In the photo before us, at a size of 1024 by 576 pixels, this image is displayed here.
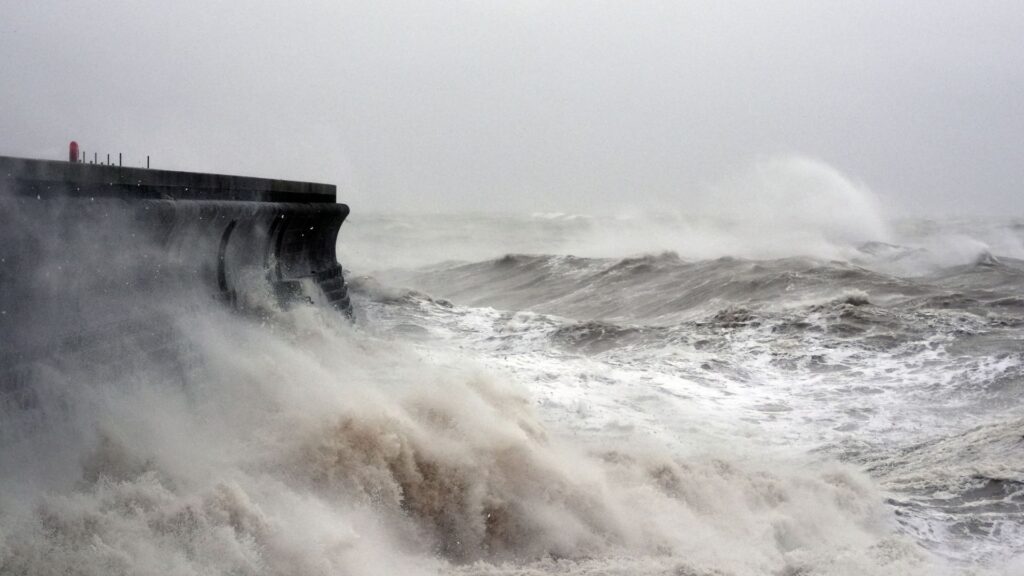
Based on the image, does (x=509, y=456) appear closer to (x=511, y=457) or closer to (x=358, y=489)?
(x=511, y=457)

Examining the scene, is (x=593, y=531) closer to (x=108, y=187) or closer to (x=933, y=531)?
(x=933, y=531)

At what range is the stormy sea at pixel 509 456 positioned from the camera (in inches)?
138

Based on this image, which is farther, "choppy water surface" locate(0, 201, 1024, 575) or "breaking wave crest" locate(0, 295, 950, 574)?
"choppy water surface" locate(0, 201, 1024, 575)

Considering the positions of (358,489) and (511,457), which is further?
(511,457)

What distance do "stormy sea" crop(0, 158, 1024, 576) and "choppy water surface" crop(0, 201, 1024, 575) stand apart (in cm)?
2

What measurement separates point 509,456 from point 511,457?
0.5 inches

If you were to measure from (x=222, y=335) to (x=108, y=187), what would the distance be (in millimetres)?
1472

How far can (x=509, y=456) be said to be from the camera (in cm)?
466

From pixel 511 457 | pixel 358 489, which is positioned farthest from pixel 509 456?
pixel 358 489

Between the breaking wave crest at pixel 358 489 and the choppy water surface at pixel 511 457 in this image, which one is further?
the choppy water surface at pixel 511 457

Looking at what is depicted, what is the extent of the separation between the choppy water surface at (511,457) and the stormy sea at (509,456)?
0.05 ft

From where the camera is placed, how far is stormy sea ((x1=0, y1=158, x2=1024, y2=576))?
352 cm

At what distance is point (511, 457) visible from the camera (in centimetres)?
465

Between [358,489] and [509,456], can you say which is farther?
[509,456]
